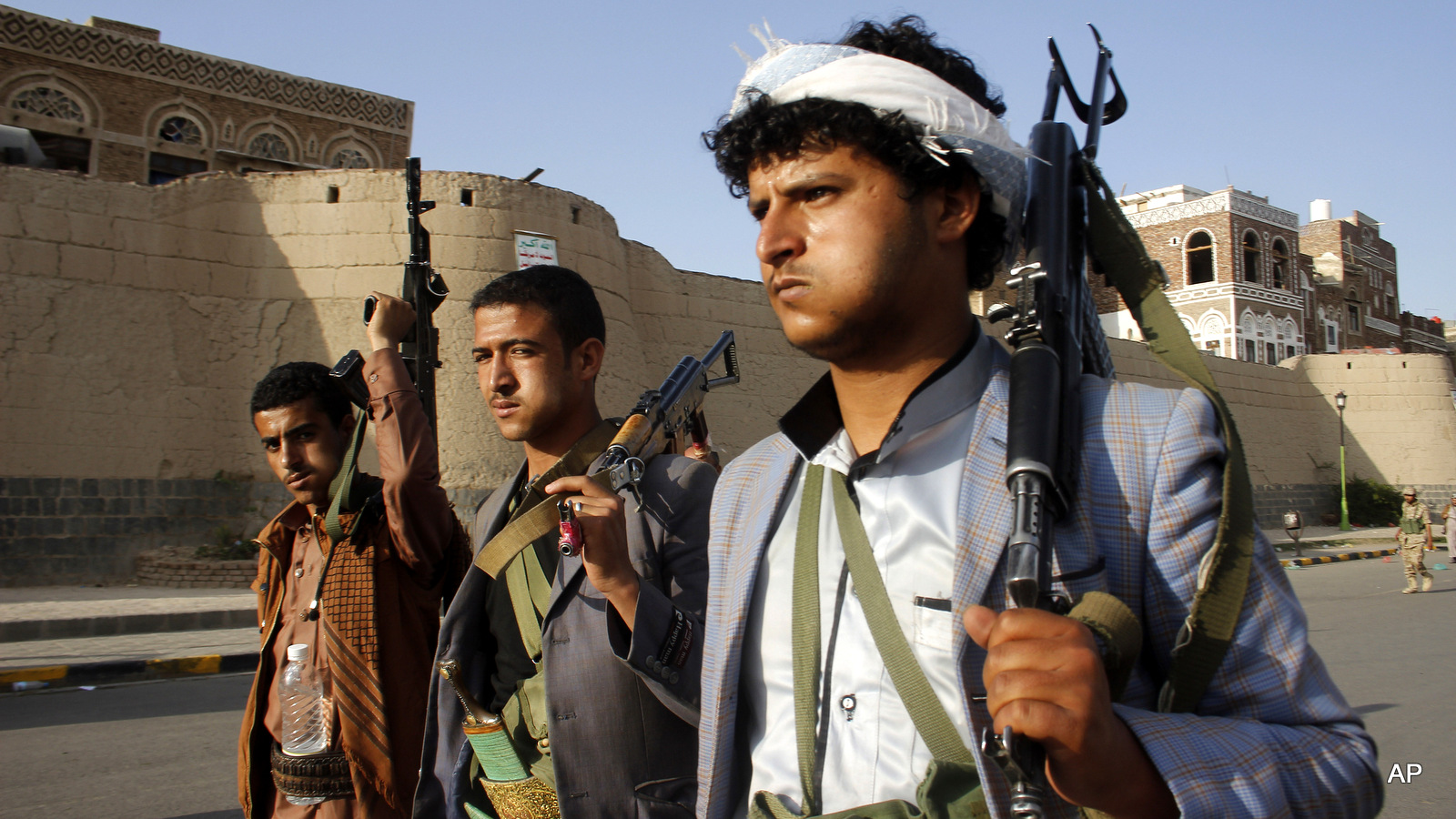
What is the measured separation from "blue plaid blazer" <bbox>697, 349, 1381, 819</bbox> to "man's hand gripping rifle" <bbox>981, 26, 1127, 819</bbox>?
0.16ft

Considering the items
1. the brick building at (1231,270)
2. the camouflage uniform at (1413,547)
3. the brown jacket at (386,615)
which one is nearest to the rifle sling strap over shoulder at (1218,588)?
the brown jacket at (386,615)

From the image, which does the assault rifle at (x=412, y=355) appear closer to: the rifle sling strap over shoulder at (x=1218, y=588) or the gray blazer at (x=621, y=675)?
the gray blazer at (x=621, y=675)

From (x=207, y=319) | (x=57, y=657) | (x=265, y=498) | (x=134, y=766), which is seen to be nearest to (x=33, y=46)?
(x=207, y=319)

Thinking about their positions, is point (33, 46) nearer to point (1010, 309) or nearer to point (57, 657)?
point (57, 657)

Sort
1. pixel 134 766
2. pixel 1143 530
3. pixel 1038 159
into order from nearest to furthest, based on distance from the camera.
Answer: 1. pixel 1143 530
2. pixel 1038 159
3. pixel 134 766

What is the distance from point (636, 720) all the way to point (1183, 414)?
126cm

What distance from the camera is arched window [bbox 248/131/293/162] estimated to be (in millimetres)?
19797

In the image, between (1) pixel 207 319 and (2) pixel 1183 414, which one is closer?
(2) pixel 1183 414

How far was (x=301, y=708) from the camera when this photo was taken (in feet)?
8.19

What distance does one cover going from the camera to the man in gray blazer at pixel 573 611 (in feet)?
5.98

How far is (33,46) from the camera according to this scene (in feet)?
58.7

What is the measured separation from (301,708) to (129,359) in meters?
12.3

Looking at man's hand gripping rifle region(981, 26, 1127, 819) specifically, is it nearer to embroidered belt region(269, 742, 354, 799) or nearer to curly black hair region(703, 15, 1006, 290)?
curly black hair region(703, 15, 1006, 290)

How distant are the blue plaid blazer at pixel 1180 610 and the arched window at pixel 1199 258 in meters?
40.5
